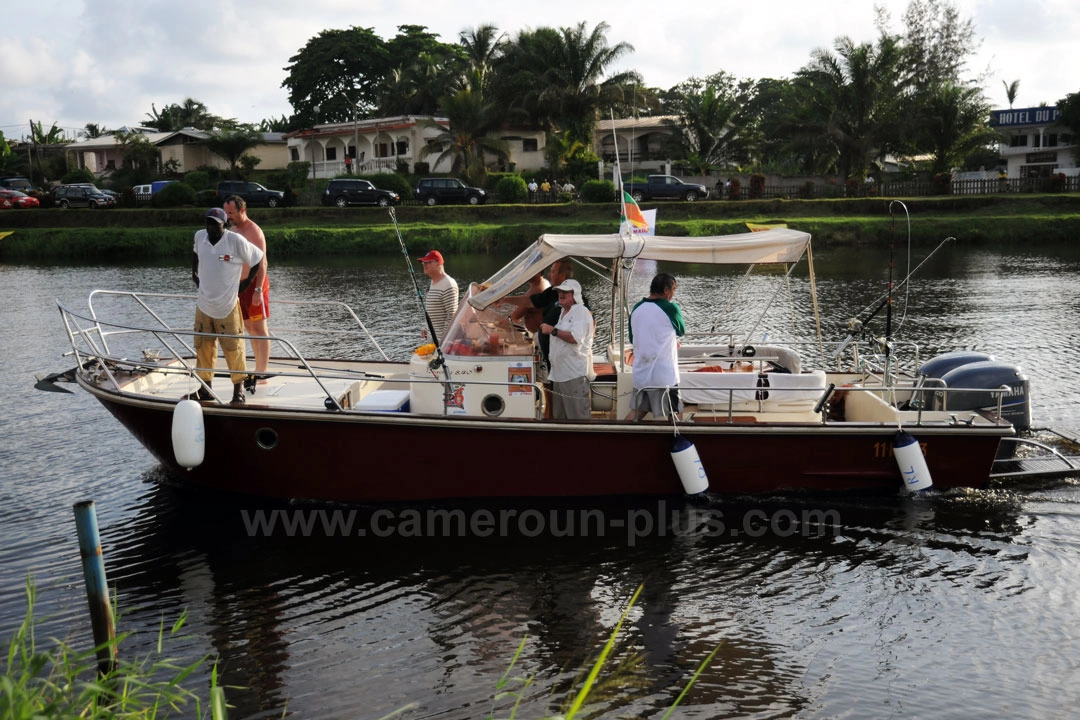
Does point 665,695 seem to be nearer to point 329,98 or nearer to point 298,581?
point 298,581

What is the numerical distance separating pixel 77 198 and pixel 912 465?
163 feet

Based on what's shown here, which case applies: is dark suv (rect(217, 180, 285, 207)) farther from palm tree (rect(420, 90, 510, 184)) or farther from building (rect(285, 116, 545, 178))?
palm tree (rect(420, 90, 510, 184))

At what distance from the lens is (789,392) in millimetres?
9523

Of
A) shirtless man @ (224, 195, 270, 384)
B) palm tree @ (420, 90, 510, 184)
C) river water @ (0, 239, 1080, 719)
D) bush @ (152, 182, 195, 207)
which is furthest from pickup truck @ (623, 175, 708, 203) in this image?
shirtless man @ (224, 195, 270, 384)

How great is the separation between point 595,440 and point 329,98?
69.3 metres

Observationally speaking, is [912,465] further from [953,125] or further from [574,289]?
[953,125]

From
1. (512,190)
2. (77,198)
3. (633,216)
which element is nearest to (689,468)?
(633,216)

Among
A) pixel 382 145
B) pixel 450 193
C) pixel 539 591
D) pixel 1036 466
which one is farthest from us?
pixel 382 145

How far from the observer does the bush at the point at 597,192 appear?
43500 millimetres

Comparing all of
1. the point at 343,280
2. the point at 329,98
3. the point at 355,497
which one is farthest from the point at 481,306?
the point at 329,98

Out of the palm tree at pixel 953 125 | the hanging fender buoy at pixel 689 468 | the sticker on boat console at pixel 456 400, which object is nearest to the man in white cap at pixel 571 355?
the sticker on boat console at pixel 456 400

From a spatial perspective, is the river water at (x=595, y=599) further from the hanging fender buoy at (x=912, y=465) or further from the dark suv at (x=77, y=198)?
the dark suv at (x=77, y=198)

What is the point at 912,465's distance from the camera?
29.5ft

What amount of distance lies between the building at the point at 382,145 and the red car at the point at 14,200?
47.6 feet
